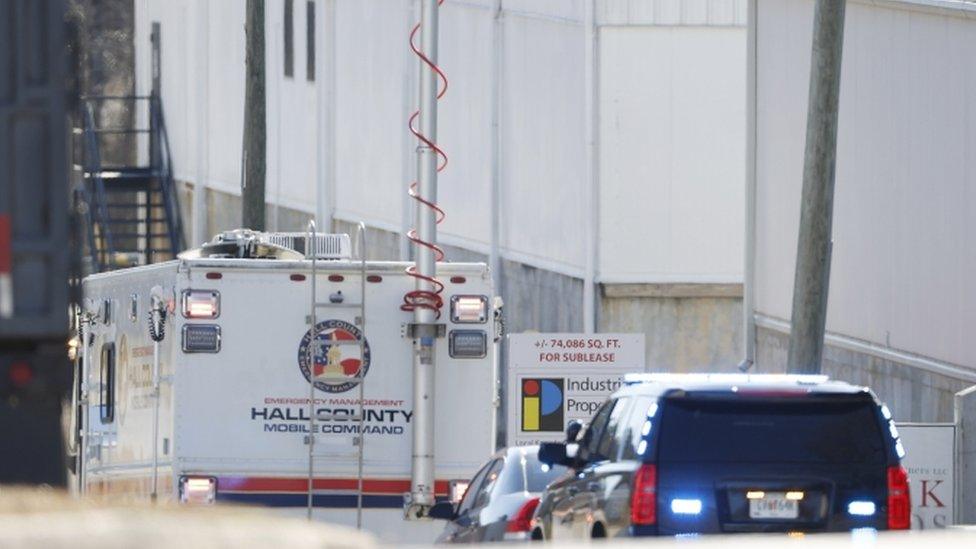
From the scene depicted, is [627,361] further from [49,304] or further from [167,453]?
[49,304]

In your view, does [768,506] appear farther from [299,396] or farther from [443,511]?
[299,396]

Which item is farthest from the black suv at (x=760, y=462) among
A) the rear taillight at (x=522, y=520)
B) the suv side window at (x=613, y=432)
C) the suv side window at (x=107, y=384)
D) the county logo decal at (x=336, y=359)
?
the suv side window at (x=107, y=384)

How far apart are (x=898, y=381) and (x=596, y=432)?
10320 millimetres

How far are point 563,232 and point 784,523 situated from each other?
1775 cm

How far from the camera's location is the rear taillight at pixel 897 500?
Result: 12.3 meters

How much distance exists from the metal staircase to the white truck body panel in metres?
24.5

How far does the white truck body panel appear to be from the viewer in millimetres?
16594

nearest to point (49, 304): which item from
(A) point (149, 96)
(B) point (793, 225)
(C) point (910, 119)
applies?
(C) point (910, 119)

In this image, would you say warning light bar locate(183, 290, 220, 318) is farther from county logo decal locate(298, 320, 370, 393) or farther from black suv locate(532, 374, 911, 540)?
black suv locate(532, 374, 911, 540)

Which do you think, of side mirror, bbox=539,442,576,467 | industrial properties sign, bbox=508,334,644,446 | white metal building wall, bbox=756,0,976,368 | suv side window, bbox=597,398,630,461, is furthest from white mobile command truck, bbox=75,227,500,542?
white metal building wall, bbox=756,0,976,368

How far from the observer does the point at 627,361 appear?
2153cm

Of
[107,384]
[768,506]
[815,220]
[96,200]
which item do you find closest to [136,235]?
[96,200]

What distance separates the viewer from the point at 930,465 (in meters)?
19.6

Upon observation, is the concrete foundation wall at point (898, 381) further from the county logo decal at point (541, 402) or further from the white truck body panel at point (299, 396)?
the white truck body panel at point (299, 396)
